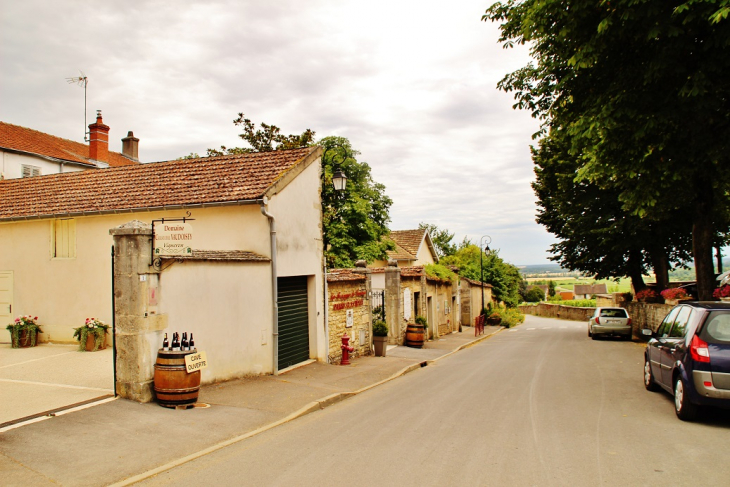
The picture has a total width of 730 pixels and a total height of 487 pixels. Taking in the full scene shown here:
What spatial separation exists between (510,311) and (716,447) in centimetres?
4138

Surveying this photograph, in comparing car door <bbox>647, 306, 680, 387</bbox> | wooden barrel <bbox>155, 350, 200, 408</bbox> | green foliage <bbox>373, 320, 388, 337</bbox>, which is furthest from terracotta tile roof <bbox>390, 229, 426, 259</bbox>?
wooden barrel <bbox>155, 350, 200, 408</bbox>

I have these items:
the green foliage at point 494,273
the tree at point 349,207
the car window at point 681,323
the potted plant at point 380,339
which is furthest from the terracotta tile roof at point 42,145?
the green foliage at point 494,273

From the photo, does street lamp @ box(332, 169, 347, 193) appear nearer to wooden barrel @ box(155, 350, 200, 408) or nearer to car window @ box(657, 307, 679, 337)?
wooden barrel @ box(155, 350, 200, 408)

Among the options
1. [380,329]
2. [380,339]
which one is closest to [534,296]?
[380,329]

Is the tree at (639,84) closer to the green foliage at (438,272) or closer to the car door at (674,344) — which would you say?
the car door at (674,344)

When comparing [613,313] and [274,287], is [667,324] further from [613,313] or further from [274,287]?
[613,313]

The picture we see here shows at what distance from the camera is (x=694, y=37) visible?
36.3ft

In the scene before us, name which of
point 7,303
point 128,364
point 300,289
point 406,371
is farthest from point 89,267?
point 406,371

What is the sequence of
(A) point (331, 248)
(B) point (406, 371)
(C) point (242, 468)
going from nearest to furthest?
(C) point (242, 468) < (B) point (406, 371) < (A) point (331, 248)

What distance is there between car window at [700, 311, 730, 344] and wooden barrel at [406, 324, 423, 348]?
43.4 ft

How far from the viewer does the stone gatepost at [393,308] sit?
66.9 ft

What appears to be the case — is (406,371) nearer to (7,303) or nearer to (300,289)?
(300,289)

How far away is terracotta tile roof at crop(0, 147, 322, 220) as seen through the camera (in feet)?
41.8

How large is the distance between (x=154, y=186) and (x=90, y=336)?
13.6ft
